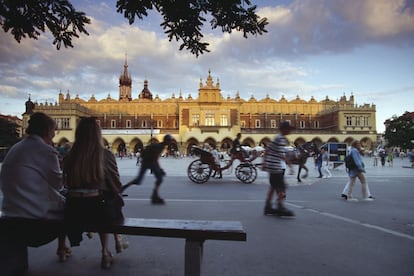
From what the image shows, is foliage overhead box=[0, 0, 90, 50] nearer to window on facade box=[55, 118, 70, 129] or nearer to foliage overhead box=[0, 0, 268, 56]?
foliage overhead box=[0, 0, 268, 56]

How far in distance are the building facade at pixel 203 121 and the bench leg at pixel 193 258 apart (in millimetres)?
45405

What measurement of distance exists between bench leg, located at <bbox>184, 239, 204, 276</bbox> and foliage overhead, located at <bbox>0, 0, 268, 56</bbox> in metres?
2.40

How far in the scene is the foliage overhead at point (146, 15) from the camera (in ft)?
10.2

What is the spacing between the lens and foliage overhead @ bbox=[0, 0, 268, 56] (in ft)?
10.2

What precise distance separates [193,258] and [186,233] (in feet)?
0.72

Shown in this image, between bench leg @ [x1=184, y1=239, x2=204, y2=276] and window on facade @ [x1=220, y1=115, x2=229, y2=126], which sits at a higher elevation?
window on facade @ [x1=220, y1=115, x2=229, y2=126]

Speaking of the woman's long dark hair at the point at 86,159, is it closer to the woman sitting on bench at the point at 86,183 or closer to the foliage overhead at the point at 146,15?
the woman sitting on bench at the point at 86,183

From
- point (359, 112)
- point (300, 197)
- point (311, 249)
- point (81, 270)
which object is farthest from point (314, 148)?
point (359, 112)

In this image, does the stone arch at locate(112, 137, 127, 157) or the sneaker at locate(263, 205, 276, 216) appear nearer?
the sneaker at locate(263, 205, 276, 216)

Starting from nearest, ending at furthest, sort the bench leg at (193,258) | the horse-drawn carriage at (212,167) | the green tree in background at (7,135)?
the bench leg at (193,258) < the horse-drawn carriage at (212,167) < the green tree in background at (7,135)

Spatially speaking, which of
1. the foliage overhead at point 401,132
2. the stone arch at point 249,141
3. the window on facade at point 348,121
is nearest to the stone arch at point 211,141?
the stone arch at point 249,141

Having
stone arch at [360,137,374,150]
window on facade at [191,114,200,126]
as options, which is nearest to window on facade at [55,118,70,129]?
window on facade at [191,114,200,126]

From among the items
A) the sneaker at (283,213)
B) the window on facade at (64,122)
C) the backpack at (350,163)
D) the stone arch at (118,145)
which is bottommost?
the sneaker at (283,213)

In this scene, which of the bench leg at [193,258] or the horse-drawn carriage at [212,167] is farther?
the horse-drawn carriage at [212,167]
